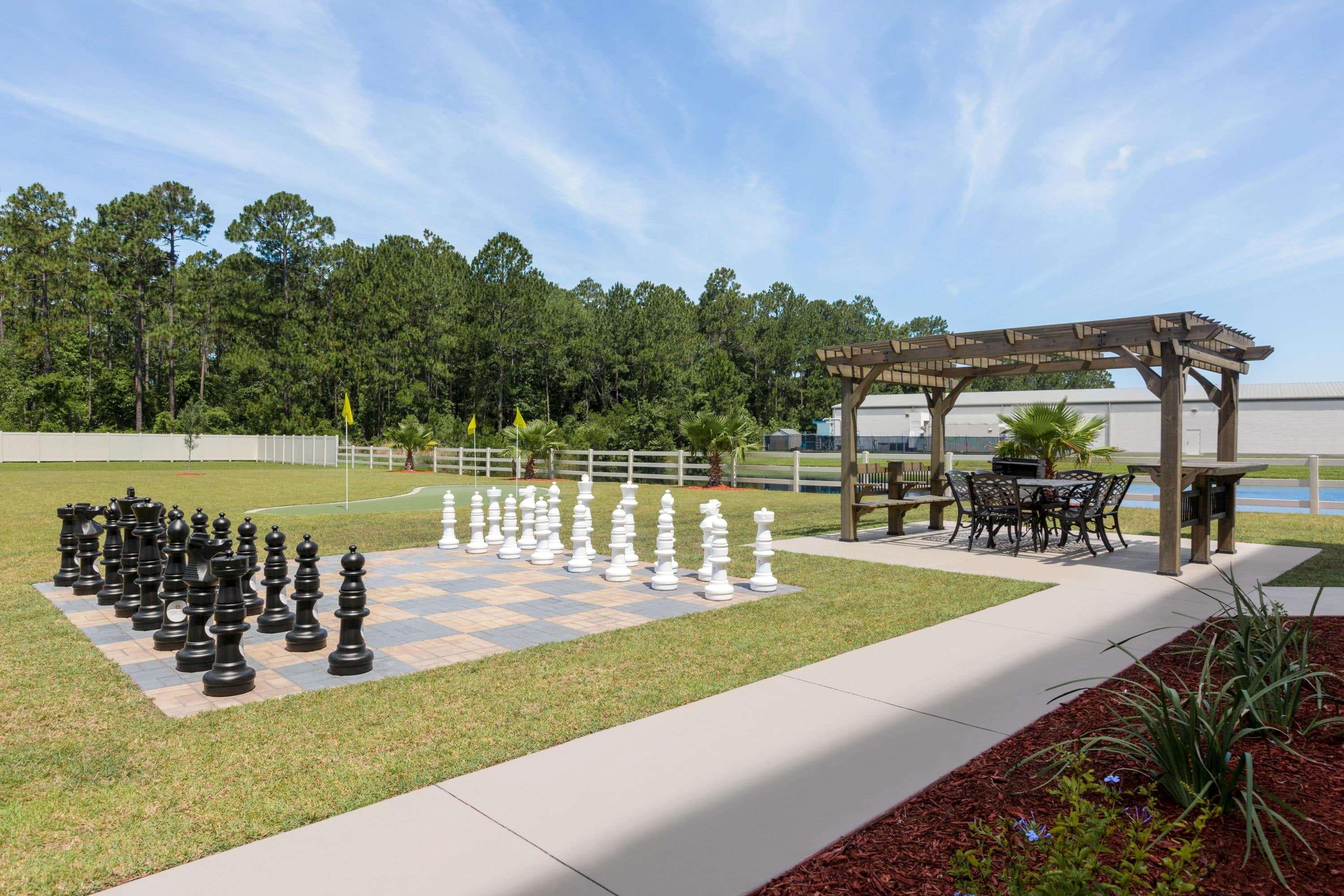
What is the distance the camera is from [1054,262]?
26.8m

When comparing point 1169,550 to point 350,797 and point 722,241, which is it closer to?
point 350,797

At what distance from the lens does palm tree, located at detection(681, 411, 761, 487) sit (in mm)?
23812

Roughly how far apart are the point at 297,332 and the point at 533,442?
33802 mm

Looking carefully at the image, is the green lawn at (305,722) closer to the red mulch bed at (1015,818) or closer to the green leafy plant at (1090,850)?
the red mulch bed at (1015,818)

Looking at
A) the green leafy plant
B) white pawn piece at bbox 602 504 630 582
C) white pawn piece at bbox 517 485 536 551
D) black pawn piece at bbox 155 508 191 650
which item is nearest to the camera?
the green leafy plant

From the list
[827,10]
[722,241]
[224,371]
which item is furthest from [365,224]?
[827,10]

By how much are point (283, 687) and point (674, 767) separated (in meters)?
2.61

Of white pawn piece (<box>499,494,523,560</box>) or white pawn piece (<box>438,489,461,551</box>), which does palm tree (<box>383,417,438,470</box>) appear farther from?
white pawn piece (<box>499,494,523,560</box>)

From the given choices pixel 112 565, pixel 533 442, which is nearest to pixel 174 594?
pixel 112 565

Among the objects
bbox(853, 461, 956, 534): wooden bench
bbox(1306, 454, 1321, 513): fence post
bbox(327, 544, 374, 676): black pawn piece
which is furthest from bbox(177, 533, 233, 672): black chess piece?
bbox(1306, 454, 1321, 513): fence post

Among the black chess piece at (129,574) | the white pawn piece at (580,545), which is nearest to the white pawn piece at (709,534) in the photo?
the white pawn piece at (580,545)

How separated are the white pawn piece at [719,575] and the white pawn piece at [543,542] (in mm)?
2393

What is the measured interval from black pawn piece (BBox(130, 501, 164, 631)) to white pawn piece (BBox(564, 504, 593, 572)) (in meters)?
3.80

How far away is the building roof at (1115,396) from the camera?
129 feet
